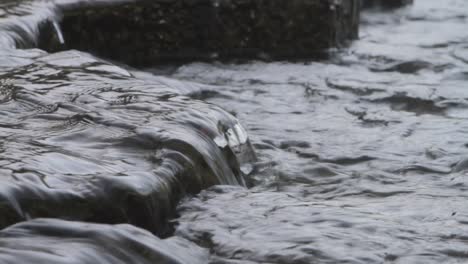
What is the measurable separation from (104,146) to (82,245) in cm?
90

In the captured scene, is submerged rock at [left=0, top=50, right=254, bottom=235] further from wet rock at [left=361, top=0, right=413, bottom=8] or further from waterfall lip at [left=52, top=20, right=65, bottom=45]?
wet rock at [left=361, top=0, right=413, bottom=8]

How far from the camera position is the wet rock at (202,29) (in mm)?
6891

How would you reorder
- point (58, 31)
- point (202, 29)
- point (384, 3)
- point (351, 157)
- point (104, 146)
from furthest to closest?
point (384, 3)
point (202, 29)
point (58, 31)
point (351, 157)
point (104, 146)

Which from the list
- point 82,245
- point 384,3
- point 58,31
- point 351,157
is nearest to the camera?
point 82,245

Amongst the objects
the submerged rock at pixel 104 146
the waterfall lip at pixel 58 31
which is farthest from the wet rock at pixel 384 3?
the submerged rock at pixel 104 146

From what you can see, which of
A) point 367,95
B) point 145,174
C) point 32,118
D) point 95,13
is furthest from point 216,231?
point 95,13

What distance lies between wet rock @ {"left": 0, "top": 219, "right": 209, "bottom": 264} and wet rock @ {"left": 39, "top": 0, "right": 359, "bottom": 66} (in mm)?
3935

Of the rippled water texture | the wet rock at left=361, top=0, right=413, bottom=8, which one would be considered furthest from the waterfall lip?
the wet rock at left=361, top=0, right=413, bottom=8

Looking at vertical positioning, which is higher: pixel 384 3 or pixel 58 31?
pixel 58 31

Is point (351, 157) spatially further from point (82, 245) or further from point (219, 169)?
point (82, 245)

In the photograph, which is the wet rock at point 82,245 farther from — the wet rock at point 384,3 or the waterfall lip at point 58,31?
the wet rock at point 384,3

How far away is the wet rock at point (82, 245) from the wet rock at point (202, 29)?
12.9 ft

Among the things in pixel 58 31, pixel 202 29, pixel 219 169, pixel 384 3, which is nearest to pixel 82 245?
pixel 219 169

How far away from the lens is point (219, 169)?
3.72 meters
